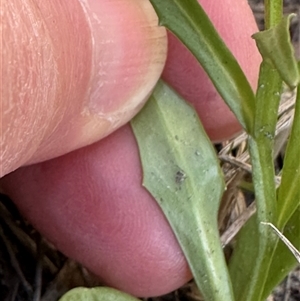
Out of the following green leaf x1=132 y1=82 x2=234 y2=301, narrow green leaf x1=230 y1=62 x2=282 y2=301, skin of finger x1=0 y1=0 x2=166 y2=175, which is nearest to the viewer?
skin of finger x1=0 y1=0 x2=166 y2=175

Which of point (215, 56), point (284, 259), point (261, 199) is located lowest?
point (284, 259)

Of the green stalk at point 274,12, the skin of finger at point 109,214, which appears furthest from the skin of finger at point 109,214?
the green stalk at point 274,12

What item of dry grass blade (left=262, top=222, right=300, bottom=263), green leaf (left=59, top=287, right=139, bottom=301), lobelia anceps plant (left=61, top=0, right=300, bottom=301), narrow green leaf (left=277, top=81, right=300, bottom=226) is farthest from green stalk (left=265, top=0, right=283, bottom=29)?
Answer: green leaf (left=59, top=287, right=139, bottom=301)

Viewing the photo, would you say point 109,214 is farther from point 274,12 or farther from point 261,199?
point 274,12

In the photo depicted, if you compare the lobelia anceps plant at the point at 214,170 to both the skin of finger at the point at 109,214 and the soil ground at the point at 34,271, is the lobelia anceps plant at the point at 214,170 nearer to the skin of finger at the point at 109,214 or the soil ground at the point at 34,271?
the skin of finger at the point at 109,214

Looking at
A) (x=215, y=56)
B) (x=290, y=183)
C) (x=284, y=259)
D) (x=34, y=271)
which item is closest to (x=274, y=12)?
(x=215, y=56)

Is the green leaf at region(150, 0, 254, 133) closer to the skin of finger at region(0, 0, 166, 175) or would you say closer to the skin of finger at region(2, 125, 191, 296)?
the skin of finger at region(0, 0, 166, 175)
